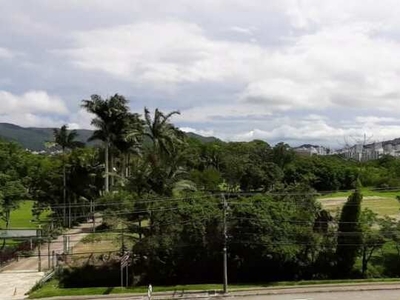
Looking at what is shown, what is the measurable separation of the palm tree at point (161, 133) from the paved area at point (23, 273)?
11.8 m

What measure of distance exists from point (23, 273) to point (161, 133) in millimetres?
20352

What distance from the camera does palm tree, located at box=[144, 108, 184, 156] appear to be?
56000mm

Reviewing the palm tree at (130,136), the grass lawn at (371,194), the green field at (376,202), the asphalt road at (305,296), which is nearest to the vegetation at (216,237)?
the asphalt road at (305,296)

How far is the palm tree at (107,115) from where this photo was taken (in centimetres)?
6059

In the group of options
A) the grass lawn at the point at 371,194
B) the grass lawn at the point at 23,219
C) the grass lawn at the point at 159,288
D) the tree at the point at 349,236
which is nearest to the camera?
the grass lawn at the point at 159,288

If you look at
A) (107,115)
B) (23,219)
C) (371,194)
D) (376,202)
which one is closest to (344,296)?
(107,115)

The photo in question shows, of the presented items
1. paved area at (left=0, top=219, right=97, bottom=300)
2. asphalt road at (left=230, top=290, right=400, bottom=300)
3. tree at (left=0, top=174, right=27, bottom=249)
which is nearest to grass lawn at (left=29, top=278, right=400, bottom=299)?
paved area at (left=0, top=219, right=97, bottom=300)

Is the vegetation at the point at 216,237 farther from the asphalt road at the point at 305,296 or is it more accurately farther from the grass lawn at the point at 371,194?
the grass lawn at the point at 371,194

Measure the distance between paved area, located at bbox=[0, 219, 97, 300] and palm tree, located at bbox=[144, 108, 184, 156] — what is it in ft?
38.8

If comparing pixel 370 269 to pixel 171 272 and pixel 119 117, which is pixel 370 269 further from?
pixel 119 117

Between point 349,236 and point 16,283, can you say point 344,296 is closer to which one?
point 349,236

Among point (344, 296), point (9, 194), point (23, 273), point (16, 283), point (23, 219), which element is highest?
point (9, 194)

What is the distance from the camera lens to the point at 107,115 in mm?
61000

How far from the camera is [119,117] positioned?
61.3m
